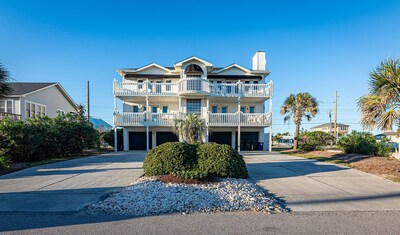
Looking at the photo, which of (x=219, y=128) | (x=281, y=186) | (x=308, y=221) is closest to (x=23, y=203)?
(x=308, y=221)

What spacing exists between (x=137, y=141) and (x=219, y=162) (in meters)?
15.5

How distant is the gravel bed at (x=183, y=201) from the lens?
431cm

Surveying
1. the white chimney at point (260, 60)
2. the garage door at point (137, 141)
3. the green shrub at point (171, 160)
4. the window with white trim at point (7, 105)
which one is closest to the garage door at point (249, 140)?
the white chimney at point (260, 60)

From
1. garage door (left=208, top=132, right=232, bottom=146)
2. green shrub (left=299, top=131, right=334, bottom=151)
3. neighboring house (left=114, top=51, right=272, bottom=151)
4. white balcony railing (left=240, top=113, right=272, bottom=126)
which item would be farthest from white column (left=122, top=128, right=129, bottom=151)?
green shrub (left=299, top=131, right=334, bottom=151)

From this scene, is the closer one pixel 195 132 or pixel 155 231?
pixel 155 231

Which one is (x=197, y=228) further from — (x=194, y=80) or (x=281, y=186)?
(x=194, y=80)

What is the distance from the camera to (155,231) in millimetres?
3426

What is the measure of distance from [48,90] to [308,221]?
90.8 feet

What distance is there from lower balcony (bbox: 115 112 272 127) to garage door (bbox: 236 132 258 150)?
2.65 meters

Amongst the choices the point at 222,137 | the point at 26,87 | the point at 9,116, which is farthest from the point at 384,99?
the point at 26,87

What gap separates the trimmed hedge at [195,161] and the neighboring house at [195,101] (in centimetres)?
1070

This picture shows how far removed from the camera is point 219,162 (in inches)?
269

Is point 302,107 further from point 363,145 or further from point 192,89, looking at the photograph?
point 192,89

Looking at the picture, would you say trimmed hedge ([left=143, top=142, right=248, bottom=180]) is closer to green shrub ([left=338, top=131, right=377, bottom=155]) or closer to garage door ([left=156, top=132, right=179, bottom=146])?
green shrub ([left=338, top=131, right=377, bottom=155])
